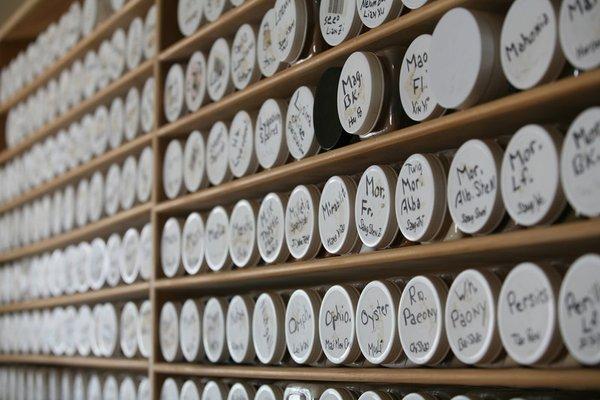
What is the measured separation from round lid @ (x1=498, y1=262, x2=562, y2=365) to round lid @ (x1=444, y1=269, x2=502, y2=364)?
0.07 ft

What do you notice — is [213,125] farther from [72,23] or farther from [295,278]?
[72,23]

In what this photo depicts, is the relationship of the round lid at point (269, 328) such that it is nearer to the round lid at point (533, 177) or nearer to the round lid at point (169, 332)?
the round lid at point (169, 332)

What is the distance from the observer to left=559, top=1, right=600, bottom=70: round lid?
101 centimetres

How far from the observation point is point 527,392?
1.17 m

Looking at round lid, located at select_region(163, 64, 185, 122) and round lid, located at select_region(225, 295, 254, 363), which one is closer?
round lid, located at select_region(225, 295, 254, 363)

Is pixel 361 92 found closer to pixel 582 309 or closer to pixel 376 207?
pixel 376 207

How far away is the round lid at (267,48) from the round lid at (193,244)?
39 cm

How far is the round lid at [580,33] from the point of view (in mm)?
1008

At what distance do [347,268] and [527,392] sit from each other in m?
0.38

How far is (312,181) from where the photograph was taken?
5.43 feet

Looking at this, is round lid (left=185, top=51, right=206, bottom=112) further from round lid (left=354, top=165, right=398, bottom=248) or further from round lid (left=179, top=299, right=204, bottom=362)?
round lid (left=354, top=165, right=398, bottom=248)

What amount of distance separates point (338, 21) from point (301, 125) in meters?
0.20

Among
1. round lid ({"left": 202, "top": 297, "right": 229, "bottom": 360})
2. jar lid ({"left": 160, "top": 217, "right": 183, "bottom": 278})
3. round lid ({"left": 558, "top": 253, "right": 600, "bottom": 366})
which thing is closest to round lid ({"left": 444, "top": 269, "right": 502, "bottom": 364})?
round lid ({"left": 558, "top": 253, "right": 600, "bottom": 366})

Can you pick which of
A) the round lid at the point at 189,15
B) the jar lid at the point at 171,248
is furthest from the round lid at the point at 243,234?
the round lid at the point at 189,15
